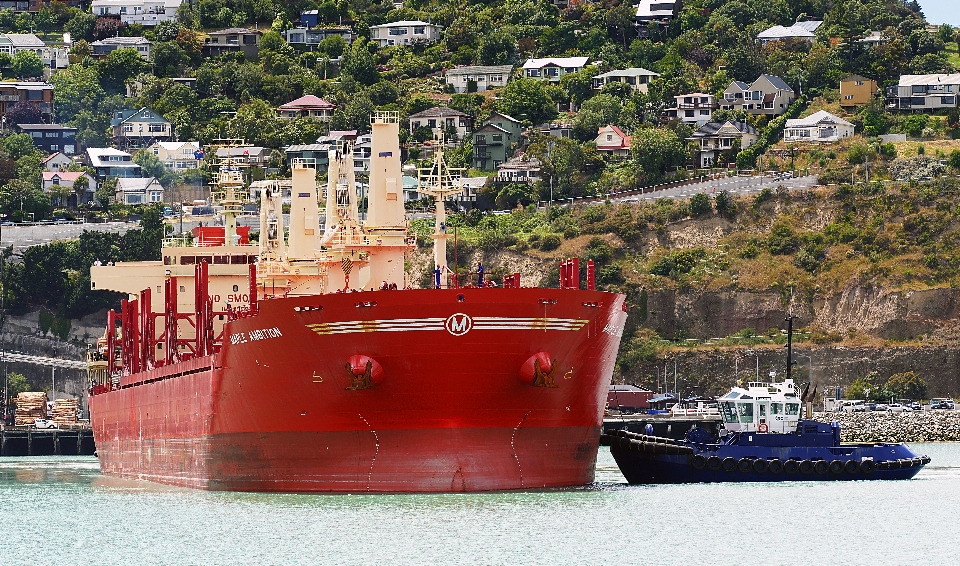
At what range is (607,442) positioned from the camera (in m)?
74.7

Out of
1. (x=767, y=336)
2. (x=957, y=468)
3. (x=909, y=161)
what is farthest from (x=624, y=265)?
(x=957, y=468)

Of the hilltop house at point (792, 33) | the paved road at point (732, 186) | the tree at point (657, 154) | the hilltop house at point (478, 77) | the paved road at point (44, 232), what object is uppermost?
the hilltop house at point (792, 33)

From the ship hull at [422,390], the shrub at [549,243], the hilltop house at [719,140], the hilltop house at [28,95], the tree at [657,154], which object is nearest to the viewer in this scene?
the ship hull at [422,390]

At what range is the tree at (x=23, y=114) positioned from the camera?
19288 cm

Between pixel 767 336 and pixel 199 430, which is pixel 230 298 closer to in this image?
pixel 199 430

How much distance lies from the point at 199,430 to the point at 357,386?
12379 mm

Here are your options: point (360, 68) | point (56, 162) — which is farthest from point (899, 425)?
point (56, 162)

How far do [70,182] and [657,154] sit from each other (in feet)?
169

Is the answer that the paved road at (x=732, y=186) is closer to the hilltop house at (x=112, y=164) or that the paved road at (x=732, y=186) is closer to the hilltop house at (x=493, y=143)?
the hilltop house at (x=493, y=143)

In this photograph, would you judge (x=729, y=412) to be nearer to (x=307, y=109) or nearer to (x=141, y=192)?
(x=141, y=192)

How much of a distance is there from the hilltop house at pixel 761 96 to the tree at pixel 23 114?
64386 millimetres

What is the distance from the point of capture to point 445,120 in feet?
579

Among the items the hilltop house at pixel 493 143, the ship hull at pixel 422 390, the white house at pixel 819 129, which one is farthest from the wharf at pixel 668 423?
the hilltop house at pixel 493 143

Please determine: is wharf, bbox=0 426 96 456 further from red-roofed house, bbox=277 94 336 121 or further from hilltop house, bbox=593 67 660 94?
hilltop house, bbox=593 67 660 94
